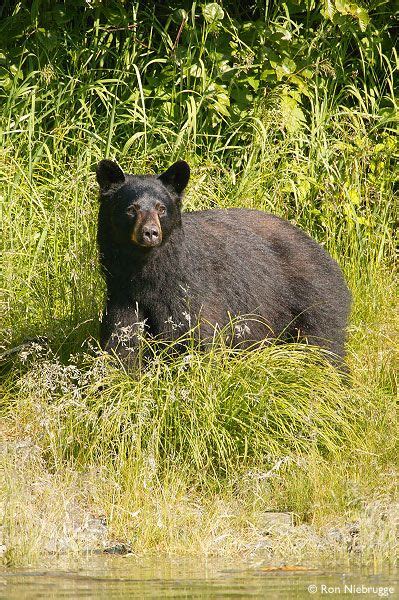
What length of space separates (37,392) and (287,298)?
1.96 m

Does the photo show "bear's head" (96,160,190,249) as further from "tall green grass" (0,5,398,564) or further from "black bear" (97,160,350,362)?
"tall green grass" (0,5,398,564)

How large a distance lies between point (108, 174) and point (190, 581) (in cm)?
318

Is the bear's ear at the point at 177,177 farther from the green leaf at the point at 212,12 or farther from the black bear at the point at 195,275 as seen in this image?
the green leaf at the point at 212,12

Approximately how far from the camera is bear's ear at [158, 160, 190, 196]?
7.14 m

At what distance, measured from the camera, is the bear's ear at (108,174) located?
7086 mm

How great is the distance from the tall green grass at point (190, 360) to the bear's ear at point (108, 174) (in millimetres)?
833

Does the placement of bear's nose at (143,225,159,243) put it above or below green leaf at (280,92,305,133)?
below

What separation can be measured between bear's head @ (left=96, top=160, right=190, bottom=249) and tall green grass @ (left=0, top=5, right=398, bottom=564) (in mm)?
738

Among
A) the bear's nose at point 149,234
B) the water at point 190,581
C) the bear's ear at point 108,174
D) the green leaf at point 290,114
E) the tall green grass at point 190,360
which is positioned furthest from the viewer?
the green leaf at point 290,114

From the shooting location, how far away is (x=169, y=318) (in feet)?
22.3

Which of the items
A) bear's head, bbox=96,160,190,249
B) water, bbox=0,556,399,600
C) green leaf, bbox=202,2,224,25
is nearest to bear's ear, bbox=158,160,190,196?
bear's head, bbox=96,160,190,249

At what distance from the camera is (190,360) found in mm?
6586

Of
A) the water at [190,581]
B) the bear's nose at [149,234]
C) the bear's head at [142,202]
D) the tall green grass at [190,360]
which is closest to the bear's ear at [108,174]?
the bear's head at [142,202]

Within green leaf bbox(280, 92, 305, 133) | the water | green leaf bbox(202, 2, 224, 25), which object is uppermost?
green leaf bbox(202, 2, 224, 25)
